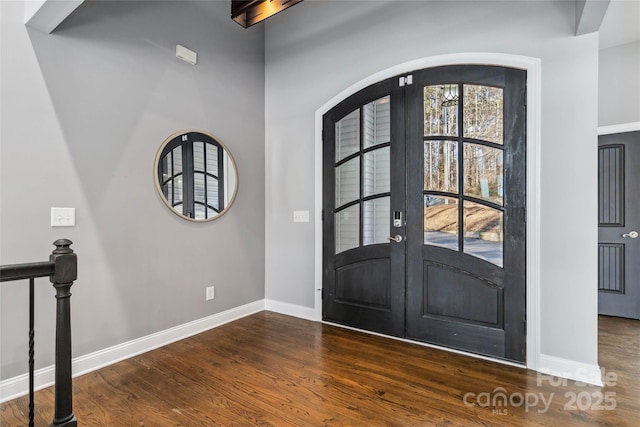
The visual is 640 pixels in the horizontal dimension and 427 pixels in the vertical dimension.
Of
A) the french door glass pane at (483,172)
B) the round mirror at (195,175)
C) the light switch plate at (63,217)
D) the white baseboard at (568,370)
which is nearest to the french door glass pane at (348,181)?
the french door glass pane at (483,172)

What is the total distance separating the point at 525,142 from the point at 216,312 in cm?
308

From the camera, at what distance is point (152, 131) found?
2.73 m

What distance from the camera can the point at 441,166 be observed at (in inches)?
107

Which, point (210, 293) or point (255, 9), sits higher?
point (255, 9)

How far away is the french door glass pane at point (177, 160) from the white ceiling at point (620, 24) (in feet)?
13.0

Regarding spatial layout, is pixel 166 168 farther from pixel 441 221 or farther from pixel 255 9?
pixel 441 221

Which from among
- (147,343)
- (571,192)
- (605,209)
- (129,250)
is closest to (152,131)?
(129,250)

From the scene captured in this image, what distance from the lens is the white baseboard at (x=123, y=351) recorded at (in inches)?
80.0

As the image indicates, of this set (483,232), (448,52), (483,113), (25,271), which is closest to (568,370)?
(483,232)

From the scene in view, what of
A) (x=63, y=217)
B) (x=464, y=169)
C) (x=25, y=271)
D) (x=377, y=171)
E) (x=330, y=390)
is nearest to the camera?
(x=25, y=271)

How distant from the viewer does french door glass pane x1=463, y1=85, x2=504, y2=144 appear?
2494mm

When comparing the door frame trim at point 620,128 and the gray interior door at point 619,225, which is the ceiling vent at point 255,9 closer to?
the door frame trim at point 620,128

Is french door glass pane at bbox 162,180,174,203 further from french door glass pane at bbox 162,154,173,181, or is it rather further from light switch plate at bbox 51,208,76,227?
light switch plate at bbox 51,208,76,227

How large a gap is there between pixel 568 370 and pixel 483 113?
193 cm
